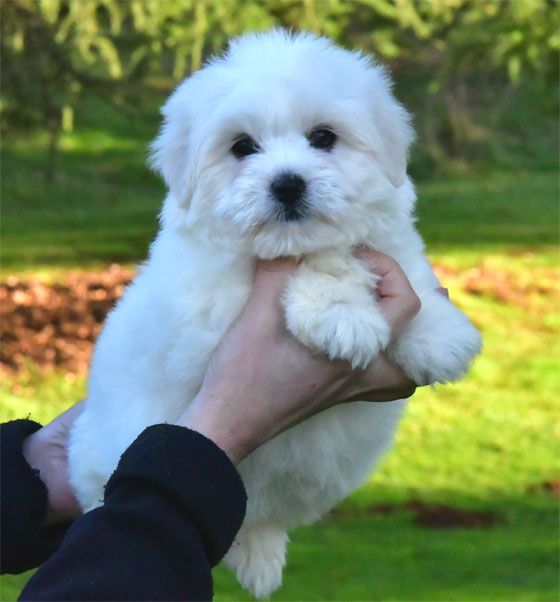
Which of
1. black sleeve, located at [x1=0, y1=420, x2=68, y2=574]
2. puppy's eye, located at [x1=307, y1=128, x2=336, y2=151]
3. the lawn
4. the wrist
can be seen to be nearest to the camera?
the wrist

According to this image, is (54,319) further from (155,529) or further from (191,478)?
(155,529)

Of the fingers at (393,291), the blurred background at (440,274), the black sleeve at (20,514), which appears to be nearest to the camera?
the fingers at (393,291)

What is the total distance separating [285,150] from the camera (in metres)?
3.13

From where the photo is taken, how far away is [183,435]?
8.11ft

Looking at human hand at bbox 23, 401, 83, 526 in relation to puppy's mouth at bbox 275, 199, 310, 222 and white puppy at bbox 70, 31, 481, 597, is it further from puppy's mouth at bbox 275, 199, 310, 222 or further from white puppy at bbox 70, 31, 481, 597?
puppy's mouth at bbox 275, 199, 310, 222

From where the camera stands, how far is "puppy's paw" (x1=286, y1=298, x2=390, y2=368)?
2.87 m

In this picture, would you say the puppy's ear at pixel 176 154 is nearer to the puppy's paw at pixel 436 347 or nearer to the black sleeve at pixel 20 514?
the puppy's paw at pixel 436 347

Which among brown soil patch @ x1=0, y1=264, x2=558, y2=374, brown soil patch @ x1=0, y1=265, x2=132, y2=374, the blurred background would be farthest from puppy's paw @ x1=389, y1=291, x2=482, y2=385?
brown soil patch @ x1=0, y1=264, x2=558, y2=374

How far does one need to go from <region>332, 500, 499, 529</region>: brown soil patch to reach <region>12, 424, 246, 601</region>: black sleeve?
6.45 meters

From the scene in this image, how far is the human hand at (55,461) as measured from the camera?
3559 millimetres

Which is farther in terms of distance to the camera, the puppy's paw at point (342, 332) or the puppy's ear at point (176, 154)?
the puppy's ear at point (176, 154)

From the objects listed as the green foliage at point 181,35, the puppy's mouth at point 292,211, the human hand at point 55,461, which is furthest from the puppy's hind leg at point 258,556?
the green foliage at point 181,35

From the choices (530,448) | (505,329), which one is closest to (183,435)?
(530,448)

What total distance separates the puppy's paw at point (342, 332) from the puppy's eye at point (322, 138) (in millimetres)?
543
